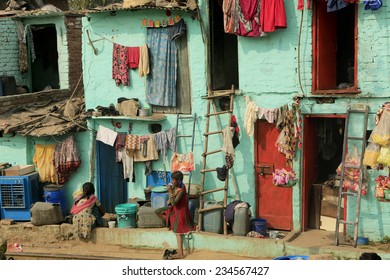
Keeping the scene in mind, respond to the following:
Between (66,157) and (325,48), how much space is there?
20.5ft

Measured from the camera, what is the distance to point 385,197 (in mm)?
13078

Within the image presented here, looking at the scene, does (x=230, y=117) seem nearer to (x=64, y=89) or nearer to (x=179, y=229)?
(x=179, y=229)

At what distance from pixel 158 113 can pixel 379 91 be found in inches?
195

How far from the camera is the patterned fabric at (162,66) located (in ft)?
50.5

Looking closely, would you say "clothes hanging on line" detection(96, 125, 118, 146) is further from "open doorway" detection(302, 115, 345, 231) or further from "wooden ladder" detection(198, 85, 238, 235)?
"open doorway" detection(302, 115, 345, 231)

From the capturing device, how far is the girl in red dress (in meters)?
13.5

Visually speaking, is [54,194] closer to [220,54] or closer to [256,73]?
[220,54]

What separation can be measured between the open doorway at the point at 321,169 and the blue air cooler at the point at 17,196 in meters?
6.13

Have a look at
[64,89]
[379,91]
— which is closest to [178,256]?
[379,91]

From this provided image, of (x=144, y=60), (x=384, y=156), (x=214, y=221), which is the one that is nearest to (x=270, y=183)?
(x=214, y=221)

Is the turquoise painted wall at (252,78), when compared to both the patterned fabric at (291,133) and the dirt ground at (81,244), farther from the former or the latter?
the dirt ground at (81,244)

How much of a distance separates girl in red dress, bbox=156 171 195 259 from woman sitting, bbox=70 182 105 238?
178 centimetres

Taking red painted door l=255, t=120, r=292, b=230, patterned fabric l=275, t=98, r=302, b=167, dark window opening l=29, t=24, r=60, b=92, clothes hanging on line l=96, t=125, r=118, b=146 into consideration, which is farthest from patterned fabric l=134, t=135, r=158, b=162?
dark window opening l=29, t=24, r=60, b=92

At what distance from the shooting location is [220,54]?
15.5 metres
